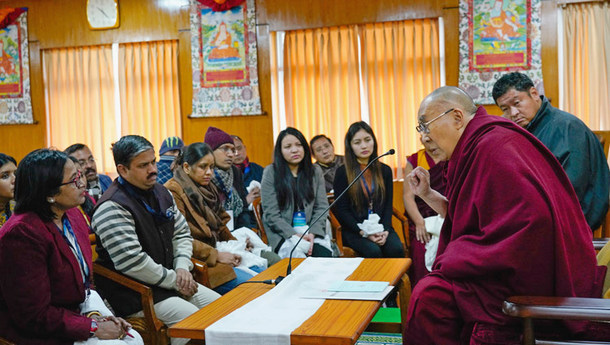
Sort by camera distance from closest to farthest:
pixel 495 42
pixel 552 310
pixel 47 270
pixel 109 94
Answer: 1. pixel 552 310
2. pixel 47 270
3. pixel 495 42
4. pixel 109 94

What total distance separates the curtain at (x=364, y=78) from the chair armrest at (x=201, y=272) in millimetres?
3700

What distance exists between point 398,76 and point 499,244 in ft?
15.6

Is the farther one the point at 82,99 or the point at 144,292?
the point at 82,99

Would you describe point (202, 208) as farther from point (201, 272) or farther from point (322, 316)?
point (322, 316)

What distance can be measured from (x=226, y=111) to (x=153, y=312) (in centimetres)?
439

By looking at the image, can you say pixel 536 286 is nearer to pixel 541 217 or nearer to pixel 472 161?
pixel 541 217

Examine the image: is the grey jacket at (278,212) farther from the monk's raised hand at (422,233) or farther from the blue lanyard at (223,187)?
the monk's raised hand at (422,233)

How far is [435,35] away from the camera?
6.19 meters

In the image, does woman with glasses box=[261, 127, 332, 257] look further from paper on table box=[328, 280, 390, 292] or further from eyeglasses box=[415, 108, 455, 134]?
eyeglasses box=[415, 108, 455, 134]

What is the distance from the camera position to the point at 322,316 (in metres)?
1.87

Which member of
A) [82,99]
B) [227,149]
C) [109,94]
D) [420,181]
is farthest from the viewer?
[82,99]

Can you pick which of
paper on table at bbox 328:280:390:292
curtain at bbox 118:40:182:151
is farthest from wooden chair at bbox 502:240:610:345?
curtain at bbox 118:40:182:151

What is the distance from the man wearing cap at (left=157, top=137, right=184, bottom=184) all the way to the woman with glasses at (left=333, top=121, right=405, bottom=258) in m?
1.31

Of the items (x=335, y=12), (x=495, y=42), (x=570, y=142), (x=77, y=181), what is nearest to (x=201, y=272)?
(x=77, y=181)
